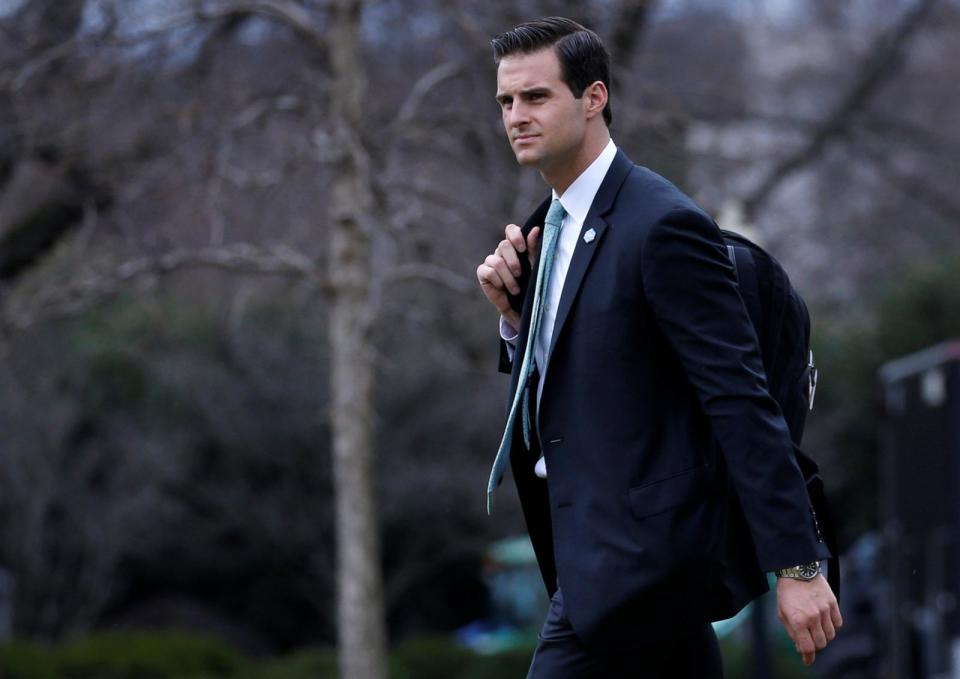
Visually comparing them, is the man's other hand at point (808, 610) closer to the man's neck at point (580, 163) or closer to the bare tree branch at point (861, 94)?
the man's neck at point (580, 163)

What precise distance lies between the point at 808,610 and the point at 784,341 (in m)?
0.61

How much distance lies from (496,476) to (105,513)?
14303mm

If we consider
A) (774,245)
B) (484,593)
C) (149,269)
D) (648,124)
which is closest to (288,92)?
A: (149,269)

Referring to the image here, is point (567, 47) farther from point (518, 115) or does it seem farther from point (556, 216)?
point (556, 216)

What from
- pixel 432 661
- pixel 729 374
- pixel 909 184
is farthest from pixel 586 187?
pixel 909 184

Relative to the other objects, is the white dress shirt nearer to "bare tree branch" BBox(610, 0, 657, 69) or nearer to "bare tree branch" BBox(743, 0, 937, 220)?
"bare tree branch" BBox(610, 0, 657, 69)

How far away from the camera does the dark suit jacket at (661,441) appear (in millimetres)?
2742

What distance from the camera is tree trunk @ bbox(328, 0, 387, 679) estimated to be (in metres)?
8.83

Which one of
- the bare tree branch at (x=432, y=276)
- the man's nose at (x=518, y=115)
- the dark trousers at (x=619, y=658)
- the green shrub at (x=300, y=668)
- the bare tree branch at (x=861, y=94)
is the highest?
the bare tree branch at (x=861, y=94)

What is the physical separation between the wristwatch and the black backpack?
269 mm

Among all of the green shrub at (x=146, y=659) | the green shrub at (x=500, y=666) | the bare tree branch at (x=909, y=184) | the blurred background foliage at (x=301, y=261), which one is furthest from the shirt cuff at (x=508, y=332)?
the bare tree branch at (x=909, y=184)

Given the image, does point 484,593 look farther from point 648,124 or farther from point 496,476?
point 496,476

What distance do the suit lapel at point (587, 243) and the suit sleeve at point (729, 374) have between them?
139 millimetres

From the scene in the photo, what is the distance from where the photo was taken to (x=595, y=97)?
3020mm
